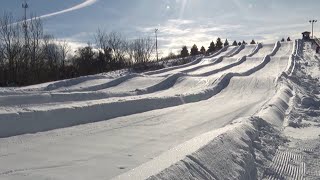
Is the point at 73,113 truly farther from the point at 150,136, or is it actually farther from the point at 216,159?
the point at 216,159

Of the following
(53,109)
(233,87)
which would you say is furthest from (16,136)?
(233,87)

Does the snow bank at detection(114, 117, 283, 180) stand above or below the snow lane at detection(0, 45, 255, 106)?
below

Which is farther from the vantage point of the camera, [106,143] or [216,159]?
[106,143]

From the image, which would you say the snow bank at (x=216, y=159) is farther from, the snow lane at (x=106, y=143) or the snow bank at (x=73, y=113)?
the snow bank at (x=73, y=113)

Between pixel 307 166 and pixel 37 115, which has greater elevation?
pixel 37 115

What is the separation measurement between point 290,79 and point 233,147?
1405 centimetres

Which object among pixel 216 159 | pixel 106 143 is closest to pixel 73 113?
pixel 106 143

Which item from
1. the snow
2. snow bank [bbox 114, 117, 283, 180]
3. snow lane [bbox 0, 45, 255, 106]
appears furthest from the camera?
snow lane [bbox 0, 45, 255, 106]

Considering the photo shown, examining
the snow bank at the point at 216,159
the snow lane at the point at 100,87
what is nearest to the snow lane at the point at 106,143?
the snow bank at the point at 216,159

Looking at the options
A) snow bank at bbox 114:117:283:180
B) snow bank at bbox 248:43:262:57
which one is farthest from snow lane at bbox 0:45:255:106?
snow bank at bbox 248:43:262:57

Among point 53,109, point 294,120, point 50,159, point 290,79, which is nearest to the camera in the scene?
point 50,159

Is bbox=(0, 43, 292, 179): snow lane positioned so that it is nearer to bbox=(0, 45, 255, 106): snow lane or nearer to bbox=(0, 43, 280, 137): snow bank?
bbox=(0, 43, 280, 137): snow bank

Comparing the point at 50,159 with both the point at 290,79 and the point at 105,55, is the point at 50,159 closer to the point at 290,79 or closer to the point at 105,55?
the point at 290,79

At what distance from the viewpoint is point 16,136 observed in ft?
23.0
